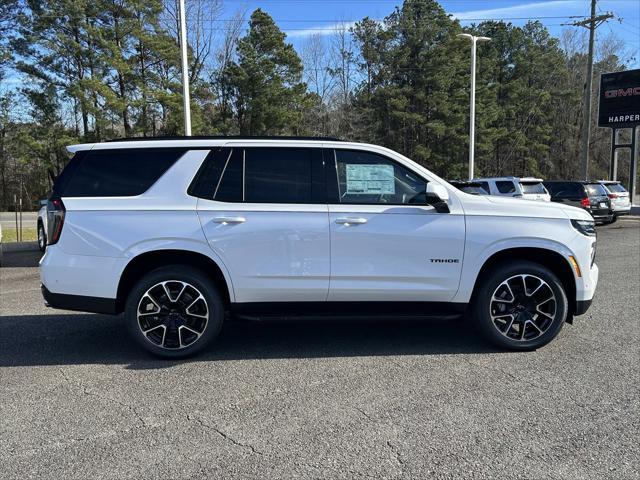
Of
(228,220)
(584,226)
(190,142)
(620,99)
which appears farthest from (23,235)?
(620,99)

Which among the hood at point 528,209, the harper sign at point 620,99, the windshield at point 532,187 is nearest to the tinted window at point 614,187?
the windshield at point 532,187

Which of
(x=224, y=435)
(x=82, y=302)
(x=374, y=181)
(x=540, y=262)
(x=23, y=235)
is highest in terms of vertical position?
(x=374, y=181)

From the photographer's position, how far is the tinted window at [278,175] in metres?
4.77

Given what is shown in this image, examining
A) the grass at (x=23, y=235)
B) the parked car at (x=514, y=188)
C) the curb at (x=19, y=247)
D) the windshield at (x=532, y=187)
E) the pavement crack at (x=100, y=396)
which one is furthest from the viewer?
the grass at (x=23, y=235)

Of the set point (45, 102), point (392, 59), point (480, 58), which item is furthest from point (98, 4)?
point (480, 58)

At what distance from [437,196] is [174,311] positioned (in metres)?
2.54

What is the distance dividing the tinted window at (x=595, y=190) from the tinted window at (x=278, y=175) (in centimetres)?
1755

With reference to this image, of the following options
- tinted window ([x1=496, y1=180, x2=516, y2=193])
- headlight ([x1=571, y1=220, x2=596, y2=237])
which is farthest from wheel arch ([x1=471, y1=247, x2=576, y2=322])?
tinted window ([x1=496, y1=180, x2=516, y2=193])

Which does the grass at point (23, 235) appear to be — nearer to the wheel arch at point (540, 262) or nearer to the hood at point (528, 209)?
the wheel arch at point (540, 262)

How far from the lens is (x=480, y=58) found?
44.4m

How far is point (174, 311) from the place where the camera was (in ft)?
15.6

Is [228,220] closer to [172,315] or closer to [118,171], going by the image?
[172,315]

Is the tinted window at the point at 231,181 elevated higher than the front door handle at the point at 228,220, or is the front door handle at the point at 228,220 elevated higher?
the tinted window at the point at 231,181

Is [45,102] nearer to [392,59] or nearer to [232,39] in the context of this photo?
[232,39]
